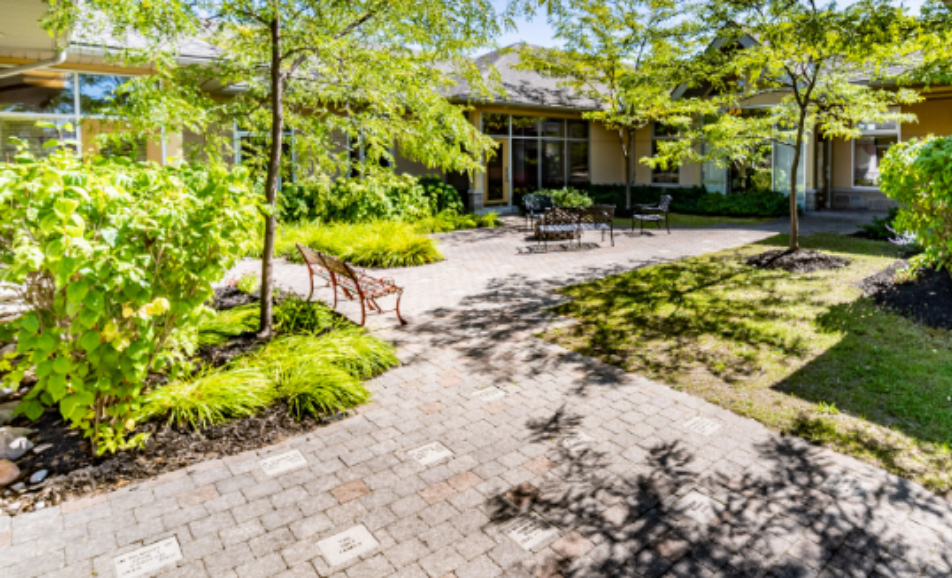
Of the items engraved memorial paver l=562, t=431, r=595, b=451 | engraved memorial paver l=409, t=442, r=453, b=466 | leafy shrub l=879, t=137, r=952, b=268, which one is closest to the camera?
engraved memorial paver l=409, t=442, r=453, b=466

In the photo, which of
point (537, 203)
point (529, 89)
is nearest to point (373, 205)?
point (537, 203)

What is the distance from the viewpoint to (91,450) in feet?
13.9

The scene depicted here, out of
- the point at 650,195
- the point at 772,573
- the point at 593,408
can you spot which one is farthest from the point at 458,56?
the point at 650,195

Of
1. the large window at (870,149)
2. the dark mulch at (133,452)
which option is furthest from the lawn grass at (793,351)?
the large window at (870,149)

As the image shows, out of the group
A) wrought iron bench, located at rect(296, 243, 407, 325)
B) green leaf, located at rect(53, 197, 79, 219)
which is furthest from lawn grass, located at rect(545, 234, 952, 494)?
green leaf, located at rect(53, 197, 79, 219)

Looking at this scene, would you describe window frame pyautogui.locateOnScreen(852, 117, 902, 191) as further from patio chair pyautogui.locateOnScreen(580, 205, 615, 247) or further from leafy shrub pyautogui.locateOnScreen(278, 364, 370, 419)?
leafy shrub pyautogui.locateOnScreen(278, 364, 370, 419)

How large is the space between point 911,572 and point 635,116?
16729 mm

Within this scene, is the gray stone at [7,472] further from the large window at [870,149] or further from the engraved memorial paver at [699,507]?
the large window at [870,149]

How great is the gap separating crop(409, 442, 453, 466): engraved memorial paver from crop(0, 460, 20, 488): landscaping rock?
2498 mm

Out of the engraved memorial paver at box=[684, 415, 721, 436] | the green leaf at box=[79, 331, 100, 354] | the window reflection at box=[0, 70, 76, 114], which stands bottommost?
the engraved memorial paver at box=[684, 415, 721, 436]

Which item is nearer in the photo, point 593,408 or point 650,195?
point 593,408

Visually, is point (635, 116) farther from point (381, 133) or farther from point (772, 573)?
point (772, 573)

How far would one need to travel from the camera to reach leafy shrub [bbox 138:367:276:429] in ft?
15.3

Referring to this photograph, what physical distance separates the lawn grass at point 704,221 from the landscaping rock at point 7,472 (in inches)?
625
